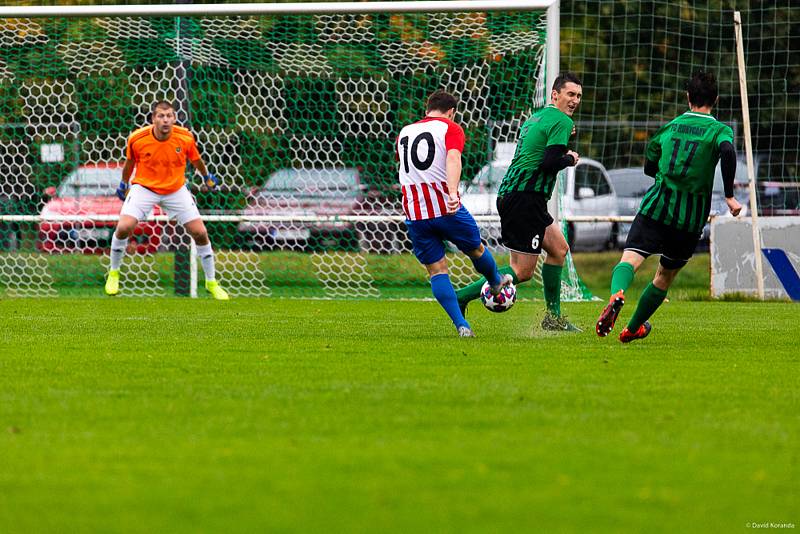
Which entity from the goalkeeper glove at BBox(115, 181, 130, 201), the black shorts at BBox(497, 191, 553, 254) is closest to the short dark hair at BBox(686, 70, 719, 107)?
the black shorts at BBox(497, 191, 553, 254)

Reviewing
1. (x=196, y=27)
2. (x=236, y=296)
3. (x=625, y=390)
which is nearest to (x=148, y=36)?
(x=196, y=27)

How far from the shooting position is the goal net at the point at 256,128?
1530 centimetres

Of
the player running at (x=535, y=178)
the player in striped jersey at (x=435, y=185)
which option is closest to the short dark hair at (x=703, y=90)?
the player running at (x=535, y=178)

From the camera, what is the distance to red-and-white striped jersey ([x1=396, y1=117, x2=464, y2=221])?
8.95m

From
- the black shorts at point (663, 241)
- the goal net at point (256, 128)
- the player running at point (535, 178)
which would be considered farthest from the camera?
the goal net at point (256, 128)

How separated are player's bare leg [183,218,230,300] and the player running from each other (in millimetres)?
4426

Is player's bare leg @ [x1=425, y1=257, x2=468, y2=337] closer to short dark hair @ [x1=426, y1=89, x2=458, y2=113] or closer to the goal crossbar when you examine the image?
short dark hair @ [x1=426, y1=89, x2=458, y2=113]

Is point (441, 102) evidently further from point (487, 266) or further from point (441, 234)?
point (487, 266)

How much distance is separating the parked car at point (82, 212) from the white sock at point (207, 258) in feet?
8.48

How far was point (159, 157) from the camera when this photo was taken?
43.4 ft

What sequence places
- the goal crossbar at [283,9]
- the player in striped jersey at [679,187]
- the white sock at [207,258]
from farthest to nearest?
the goal crossbar at [283,9] → the white sock at [207,258] → the player in striped jersey at [679,187]

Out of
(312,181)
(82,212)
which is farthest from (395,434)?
(82,212)

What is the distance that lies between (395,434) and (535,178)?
187 inches

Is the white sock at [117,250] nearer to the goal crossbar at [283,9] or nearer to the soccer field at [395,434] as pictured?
the goal crossbar at [283,9]
